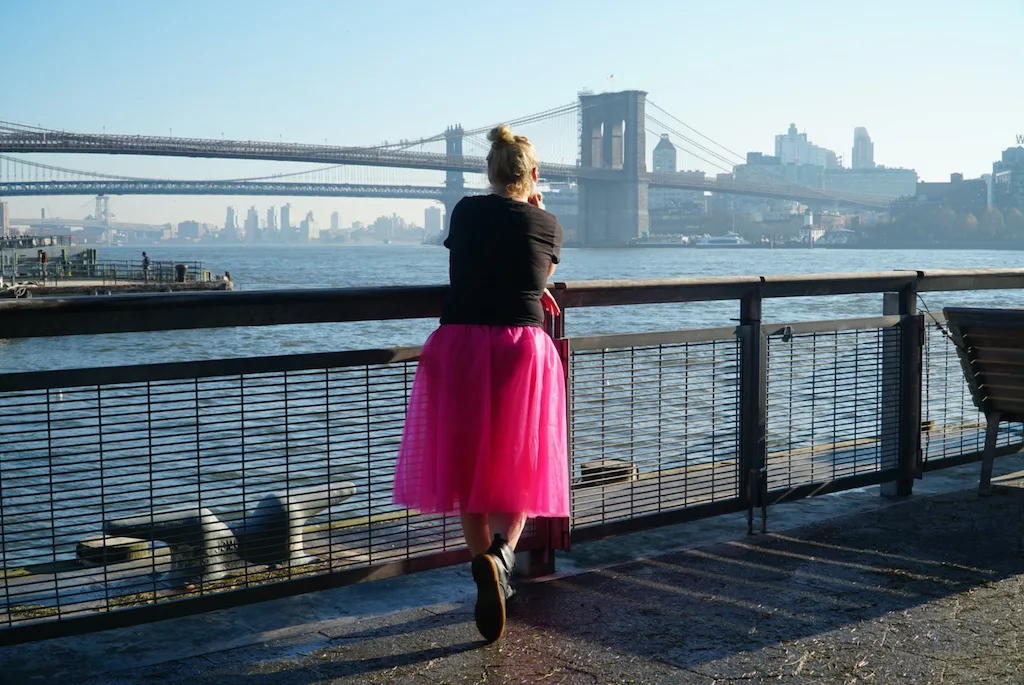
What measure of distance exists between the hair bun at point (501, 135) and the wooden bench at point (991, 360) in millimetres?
1895

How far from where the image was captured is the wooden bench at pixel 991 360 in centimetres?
386

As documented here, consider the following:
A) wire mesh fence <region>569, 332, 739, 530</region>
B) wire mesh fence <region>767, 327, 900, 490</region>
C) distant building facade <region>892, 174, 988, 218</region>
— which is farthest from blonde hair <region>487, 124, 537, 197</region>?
distant building facade <region>892, 174, 988, 218</region>

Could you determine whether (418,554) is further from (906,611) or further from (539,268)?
(906,611)

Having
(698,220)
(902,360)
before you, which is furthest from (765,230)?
(902,360)

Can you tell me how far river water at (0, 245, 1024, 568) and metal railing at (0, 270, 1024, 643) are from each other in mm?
19

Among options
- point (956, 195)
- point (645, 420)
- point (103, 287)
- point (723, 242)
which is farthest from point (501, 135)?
point (956, 195)

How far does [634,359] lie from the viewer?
322cm

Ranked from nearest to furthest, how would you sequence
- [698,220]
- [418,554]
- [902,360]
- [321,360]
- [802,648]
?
[802,648] → [321,360] → [418,554] → [902,360] → [698,220]

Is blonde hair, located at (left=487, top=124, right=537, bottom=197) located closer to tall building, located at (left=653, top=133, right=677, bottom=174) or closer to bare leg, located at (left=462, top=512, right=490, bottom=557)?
bare leg, located at (left=462, top=512, right=490, bottom=557)

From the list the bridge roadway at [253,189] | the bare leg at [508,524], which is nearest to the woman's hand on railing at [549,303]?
the bare leg at [508,524]

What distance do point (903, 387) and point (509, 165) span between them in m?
1.98

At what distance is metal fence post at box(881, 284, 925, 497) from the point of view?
13.2 ft

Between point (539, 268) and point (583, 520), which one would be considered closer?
point (539, 268)

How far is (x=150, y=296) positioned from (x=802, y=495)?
7.23 ft
